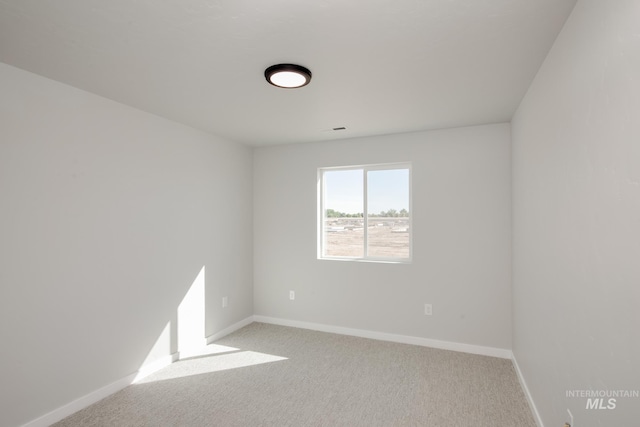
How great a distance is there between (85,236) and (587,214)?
3243mm

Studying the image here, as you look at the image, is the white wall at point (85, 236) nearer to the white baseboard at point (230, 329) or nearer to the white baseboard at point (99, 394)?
the white baseboard at point (99, 394)

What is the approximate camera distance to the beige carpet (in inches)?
93.5

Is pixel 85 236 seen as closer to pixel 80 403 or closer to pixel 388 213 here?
pixel 80 403

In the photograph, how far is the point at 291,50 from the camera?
6.22 feet

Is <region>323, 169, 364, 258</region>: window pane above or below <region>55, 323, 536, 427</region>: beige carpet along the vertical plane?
above

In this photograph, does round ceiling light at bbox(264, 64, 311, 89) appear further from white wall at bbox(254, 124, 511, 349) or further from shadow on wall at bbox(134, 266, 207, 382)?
shadow on wall at bbox(134, 266, 207, 382)

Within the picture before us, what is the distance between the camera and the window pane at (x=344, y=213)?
420 cm

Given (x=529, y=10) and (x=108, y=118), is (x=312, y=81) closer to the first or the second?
(x=529, y=10)

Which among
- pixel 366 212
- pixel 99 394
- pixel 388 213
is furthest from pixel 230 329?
pixel 388 213

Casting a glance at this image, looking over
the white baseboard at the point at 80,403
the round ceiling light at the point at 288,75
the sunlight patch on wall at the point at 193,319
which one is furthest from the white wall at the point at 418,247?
the white baseboard at the point at 80,403

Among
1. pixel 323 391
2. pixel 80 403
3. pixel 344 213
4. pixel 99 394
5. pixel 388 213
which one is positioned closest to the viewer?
pixel 80 403

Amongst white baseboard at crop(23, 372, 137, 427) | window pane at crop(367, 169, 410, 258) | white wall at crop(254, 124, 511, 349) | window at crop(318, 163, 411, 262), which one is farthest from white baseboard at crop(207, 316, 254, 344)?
window pane at crop(367, 169, 410, 258)

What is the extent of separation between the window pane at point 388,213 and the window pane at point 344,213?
133 mm

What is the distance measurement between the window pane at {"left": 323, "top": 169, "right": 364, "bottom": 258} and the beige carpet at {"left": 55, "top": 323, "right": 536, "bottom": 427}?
124 centimetres
